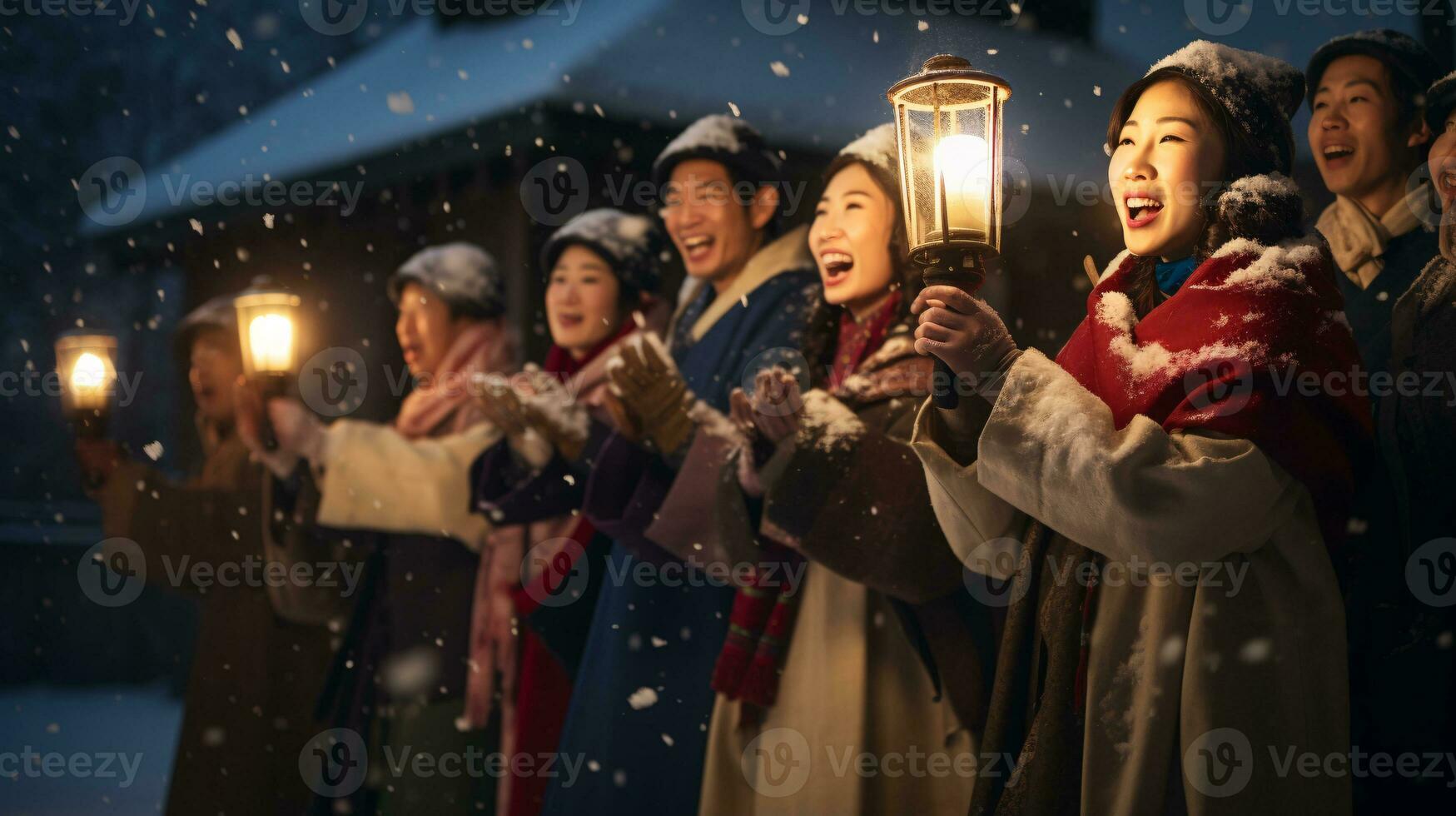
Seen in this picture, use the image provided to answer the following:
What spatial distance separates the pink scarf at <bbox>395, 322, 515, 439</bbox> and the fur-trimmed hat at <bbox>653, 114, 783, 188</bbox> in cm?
144

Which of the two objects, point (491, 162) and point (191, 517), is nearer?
point (191, 517)

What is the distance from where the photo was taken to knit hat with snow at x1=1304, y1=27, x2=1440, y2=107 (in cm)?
313

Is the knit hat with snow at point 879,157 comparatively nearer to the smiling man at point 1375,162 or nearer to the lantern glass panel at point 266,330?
the smiling man at point 1375,162

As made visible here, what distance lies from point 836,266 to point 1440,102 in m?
1.61

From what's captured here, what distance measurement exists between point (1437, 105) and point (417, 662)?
4.13 metres

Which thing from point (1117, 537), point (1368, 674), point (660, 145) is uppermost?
point (660, 145)

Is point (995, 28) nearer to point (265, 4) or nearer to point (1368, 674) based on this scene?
point (1368, 674)

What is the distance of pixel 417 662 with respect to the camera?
17.5 feet

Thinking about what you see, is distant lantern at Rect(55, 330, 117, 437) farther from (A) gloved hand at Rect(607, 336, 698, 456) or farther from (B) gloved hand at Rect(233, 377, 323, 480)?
(A) gloved hand at Rect(607, 336, 698, 456)

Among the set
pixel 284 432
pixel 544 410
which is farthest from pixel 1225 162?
pixel 284 432

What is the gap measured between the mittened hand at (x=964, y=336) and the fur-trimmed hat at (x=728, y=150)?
203 cm


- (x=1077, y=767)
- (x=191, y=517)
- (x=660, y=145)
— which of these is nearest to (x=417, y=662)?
(x=191, y=517)

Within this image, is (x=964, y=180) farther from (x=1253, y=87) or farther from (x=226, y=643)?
(x=226, y=643)

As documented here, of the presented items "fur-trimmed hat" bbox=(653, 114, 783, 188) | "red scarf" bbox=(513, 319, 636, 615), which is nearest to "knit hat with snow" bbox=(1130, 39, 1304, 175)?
"fur-trimmed hat" bbox=(653, 114, 783, 188)
